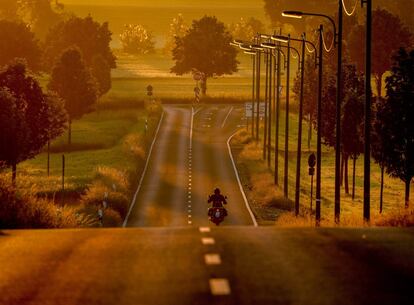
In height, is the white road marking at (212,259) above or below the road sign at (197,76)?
below

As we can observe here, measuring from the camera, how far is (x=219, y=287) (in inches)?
500

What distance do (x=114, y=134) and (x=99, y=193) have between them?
4936 centimetres

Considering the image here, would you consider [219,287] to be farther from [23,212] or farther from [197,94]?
[197,94]

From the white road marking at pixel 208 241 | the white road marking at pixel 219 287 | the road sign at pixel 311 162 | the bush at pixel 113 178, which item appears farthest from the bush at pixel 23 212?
the bush at pixel 113 178

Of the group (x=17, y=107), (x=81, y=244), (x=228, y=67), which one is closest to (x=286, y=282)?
(x=81, y=244)

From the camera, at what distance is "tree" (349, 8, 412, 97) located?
14362 centimetres

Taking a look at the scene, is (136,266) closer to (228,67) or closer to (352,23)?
(352,23)

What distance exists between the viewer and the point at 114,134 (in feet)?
368

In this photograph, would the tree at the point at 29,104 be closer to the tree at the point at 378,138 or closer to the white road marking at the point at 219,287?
the tree at the point at 378,138

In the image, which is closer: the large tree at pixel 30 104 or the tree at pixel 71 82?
the large tree at pixel 30 104

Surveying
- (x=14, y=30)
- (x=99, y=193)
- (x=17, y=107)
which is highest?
(x=14, y=30)

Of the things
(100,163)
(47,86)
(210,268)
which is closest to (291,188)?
(100,163)

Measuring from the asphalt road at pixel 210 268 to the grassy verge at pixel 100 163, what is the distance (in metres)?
9.47

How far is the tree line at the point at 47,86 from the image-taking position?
66.1 metres
